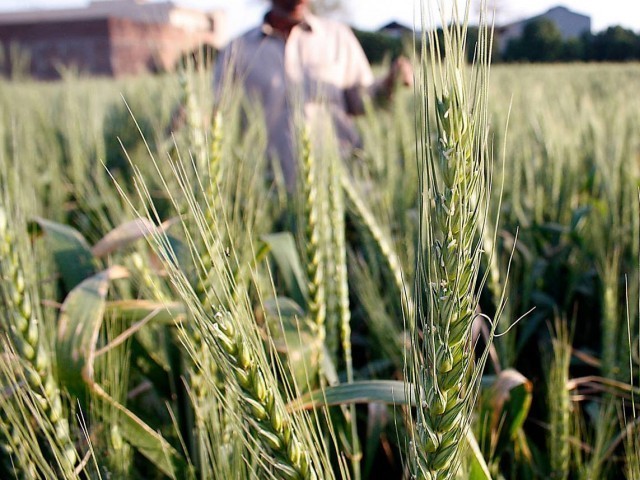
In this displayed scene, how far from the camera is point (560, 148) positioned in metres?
1.55

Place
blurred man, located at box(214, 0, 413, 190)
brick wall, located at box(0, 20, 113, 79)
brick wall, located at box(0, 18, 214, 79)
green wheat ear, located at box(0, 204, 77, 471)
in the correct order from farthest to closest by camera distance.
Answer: brick wall, located at box(0, 20, 113, 79) < brick wall, located at box(0, 18, 214, 79) < blurred man, located at box(214, 0, 413, 190) < green wheat ear, located at box(0, 204, 77, 471)

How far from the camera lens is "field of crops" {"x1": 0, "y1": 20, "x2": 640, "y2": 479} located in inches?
17.0

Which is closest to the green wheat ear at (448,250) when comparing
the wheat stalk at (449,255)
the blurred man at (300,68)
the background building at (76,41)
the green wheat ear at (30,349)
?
the wheat stalk at (449,255)

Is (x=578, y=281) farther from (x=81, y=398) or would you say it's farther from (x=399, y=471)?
(x=81, y=398)

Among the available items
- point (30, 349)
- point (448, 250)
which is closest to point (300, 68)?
point (30, 349)

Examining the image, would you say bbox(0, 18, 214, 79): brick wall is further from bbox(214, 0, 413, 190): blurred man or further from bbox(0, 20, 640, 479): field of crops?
bbox(0, 20, 640, 479): field of crops

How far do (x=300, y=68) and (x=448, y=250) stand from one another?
6.00 feet

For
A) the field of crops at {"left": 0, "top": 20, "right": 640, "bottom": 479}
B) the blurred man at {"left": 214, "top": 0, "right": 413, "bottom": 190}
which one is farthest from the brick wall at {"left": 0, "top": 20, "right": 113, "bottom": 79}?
the field of crops at {"left": 0, "top": 20, "right": 640, "bottom": 479}

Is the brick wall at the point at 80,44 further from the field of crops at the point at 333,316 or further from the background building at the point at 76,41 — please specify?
the field of crops at the point at 333,316

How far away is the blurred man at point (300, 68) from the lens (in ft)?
6.95

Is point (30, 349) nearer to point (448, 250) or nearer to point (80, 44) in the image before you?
point (448, 250)

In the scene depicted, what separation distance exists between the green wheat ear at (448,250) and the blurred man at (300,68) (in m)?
1.65

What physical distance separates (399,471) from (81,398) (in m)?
0.44

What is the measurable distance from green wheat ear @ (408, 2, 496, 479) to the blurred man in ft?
5.42
